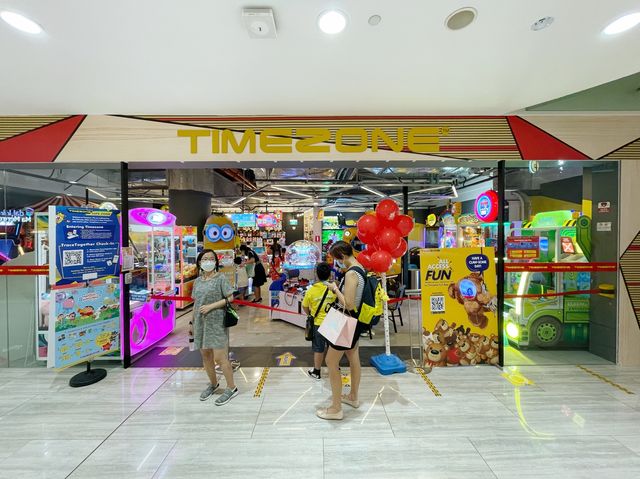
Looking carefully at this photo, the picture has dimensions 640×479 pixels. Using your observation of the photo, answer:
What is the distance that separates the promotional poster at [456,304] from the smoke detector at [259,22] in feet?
10.2

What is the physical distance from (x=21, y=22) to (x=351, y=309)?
3.86m

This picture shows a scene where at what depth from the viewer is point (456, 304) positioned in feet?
13.1

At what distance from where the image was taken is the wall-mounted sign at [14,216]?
4098 mm

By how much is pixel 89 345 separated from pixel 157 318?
1305mm

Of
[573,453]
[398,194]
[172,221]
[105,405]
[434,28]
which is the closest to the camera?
[573,453]

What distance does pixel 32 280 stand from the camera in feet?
13.5

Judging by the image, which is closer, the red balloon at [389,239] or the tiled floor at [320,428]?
the tiled floor at [320,428]

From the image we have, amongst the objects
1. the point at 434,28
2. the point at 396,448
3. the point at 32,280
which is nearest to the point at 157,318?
the point at 32,280

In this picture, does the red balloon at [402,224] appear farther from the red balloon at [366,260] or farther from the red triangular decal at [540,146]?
the red triangular decal at [540,146]

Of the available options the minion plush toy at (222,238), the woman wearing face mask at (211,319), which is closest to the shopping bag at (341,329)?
the woman wearing face mask at (211,319)

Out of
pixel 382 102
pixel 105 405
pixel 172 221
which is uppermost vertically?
pixel 382 102

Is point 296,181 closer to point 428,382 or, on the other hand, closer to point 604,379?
point 428,382

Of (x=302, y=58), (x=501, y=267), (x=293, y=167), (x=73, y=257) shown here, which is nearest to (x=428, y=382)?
(x=501, y=267)

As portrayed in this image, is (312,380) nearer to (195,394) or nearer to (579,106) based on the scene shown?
(195,394)
